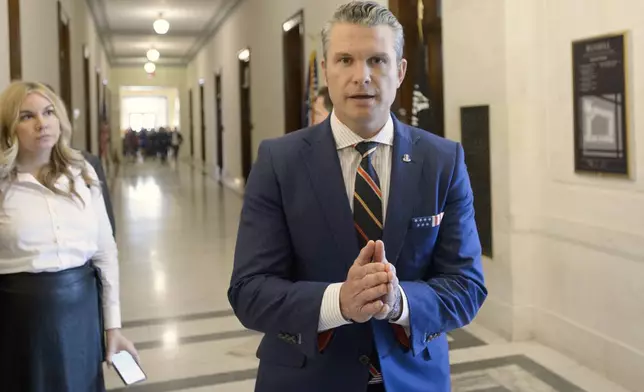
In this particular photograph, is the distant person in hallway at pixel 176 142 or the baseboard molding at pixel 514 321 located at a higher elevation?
the distant person in hallway at pixel 176 142

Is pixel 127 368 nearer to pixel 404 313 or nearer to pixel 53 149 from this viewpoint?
pixel 53 149

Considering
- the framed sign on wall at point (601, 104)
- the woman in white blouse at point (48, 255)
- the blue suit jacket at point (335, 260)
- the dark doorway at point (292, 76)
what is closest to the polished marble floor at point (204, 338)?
the framed sign on wall at point (601, 104)

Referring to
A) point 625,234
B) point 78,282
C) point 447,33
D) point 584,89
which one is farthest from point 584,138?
point 78,282

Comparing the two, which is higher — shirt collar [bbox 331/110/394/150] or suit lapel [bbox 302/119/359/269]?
shirt collar [bbox 331/110/394/150]

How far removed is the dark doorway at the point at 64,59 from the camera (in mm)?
8399

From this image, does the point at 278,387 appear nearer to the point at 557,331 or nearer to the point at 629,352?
the point at 629,352

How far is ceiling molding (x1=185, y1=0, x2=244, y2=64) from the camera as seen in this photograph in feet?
44.2

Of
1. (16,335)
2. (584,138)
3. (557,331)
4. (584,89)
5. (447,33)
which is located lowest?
(557,331)

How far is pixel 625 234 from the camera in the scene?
335cm

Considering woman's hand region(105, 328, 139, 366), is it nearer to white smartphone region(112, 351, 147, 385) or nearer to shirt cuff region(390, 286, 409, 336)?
white smartphone region(112, 351, 147, 385)

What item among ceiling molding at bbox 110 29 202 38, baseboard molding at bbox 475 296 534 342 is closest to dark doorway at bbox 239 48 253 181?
ceiling molding at bbox 110 29 202 38

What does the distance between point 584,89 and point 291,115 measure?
5653 millimetres

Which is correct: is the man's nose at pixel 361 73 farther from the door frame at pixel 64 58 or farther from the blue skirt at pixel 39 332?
the door frame at pixel 64 58

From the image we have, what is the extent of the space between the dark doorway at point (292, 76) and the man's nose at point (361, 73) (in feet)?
25.1
